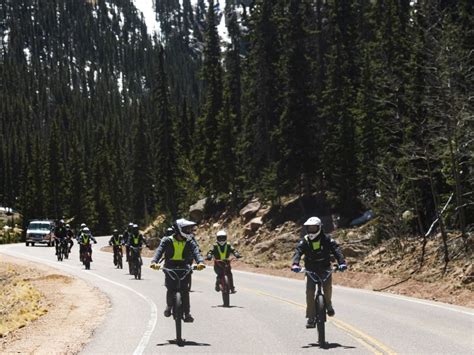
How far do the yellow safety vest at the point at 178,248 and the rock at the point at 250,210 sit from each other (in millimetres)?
36531

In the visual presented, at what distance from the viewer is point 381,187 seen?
27703 millimetres

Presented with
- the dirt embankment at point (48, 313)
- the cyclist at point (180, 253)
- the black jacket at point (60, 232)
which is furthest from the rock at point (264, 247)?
the cyclist at point (180, 253)

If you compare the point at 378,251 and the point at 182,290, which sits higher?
the point at 182,290

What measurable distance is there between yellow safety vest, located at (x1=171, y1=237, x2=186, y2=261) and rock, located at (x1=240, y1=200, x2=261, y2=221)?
3653 cm

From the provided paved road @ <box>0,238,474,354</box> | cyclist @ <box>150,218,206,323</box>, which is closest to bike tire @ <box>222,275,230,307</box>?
paved road @ <box>0,238,474,354</box>

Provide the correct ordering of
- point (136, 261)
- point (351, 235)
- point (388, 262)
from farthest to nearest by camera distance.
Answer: point (351, 235)
point (136, 261)
point (388, 262)

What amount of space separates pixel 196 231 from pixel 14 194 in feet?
318

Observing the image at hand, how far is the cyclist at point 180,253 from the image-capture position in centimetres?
1171

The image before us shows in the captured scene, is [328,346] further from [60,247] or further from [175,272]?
[60,247]

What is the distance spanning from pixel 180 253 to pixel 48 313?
7363mm

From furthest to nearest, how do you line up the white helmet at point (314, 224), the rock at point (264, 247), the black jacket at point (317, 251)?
the rock at point (264, 247), the black jacket at point (317, 251), the white helmet at point (314, 224)

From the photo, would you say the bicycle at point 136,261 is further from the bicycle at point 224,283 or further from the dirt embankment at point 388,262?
the bicycle at point 224,283

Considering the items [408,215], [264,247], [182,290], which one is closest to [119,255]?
[264,247]

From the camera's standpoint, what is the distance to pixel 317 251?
37.6 ft
